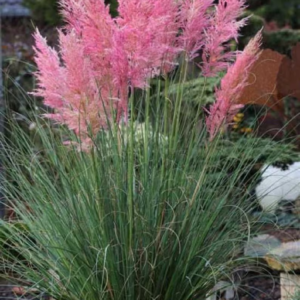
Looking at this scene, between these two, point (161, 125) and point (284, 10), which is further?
point (284, 10)

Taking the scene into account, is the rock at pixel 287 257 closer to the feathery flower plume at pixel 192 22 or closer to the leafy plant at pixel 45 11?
the feathery flower plume at pixel 192 22

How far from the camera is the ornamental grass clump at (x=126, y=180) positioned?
2971 mm

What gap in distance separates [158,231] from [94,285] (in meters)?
0.33

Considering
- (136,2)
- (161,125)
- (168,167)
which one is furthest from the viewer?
(161,125)

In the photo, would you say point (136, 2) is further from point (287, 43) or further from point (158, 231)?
point (287, 43)

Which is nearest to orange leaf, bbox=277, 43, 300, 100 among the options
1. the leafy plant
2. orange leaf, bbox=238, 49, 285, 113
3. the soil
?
orange leaf, bbox=238, 49, 285, 113

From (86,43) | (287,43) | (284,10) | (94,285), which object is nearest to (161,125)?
(86,43)

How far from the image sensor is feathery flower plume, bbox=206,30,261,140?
3.15m

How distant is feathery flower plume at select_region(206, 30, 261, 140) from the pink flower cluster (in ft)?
0.08

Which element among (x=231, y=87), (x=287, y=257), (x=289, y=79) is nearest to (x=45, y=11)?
(x=289, y=79)

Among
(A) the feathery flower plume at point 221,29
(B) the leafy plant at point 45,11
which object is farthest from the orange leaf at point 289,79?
(B) the leafy plant at point 45,11

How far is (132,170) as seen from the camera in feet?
9.91

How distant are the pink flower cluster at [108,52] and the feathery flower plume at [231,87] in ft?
0.08

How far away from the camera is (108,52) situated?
3.01 metres
